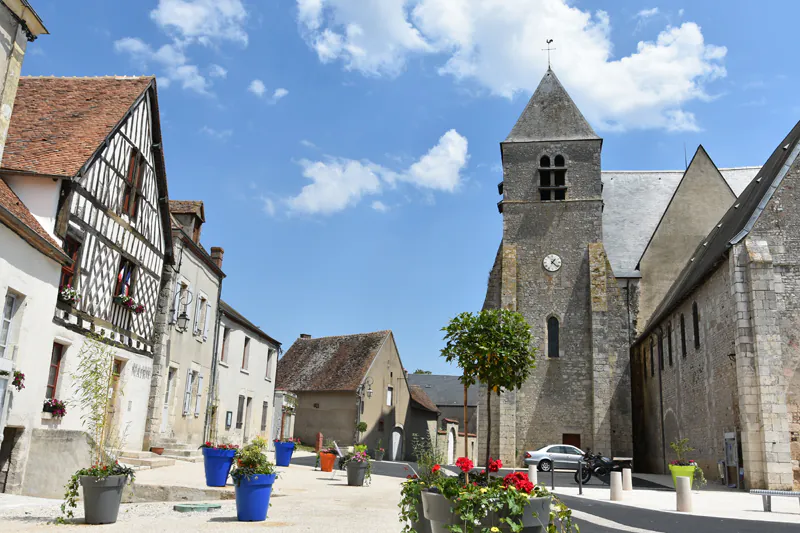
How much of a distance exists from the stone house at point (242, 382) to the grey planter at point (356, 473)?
23.5 feet

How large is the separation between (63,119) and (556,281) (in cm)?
1885

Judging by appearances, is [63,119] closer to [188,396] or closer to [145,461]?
[145,461]

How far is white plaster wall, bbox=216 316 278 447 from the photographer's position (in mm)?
20078

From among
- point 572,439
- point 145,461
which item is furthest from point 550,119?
point 145,461

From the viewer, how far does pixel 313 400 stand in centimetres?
3077

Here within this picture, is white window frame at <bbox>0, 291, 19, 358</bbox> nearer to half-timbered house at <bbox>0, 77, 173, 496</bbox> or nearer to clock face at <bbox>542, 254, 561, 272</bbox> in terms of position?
half-timbered house at <bbox>0, 77, 173, 496</bbox>

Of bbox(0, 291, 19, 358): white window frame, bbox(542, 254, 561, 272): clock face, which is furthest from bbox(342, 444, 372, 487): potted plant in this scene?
bbox(542, 254, 561, 272): clock face

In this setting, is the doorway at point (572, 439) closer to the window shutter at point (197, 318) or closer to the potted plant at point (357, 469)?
the potted plant at point (357, 469)

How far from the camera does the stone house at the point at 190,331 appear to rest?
15961 mm

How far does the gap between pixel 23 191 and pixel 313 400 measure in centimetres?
2142

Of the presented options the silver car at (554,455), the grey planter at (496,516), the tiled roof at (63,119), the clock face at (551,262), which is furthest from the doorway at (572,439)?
the grey planter at (496,516)

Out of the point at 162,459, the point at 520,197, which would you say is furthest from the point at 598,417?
the point at 162,459

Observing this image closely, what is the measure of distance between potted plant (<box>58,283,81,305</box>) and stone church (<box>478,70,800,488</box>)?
1361 centimetres

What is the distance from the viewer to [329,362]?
107ft
